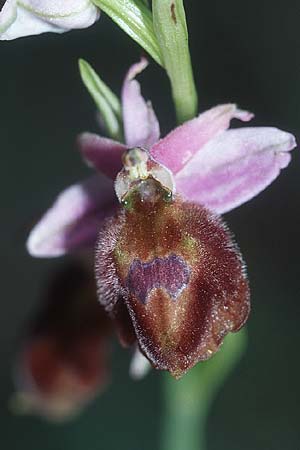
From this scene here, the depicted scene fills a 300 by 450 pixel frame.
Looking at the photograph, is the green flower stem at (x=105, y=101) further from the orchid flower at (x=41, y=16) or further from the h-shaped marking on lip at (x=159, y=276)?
the h-shaped marking on lip at (x=159, y=276)

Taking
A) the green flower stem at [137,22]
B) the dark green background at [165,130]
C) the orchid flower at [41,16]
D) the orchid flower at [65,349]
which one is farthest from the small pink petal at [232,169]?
the dark green background at [165,130]

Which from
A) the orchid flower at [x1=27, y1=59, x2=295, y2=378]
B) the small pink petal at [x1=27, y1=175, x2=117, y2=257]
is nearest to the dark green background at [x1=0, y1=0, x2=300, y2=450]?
the small pink petal at [x1=27, y1=175, x2=117, y2=257]

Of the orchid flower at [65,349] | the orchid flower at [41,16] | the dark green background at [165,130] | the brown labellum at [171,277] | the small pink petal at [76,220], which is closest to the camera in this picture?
the brown labellum at [171,277]

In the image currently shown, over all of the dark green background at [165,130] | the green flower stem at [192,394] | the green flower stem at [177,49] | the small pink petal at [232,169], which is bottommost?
the dark green background at [165,130]

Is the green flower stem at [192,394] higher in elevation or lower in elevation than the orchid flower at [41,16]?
lower

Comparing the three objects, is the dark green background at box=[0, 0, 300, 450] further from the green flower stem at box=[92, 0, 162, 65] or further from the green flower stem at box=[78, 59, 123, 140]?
the green flower stem at box=[92, 0, 162, 65]

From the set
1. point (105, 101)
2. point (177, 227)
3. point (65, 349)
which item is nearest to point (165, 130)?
point (65, 349)
